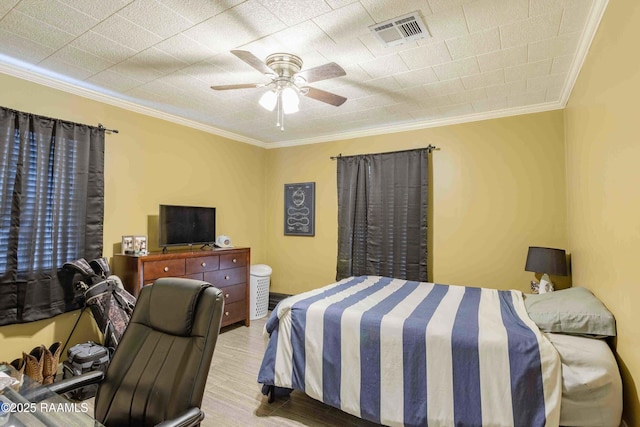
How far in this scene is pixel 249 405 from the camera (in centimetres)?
249

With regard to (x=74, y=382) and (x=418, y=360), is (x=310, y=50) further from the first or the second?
(x=74, y=382)

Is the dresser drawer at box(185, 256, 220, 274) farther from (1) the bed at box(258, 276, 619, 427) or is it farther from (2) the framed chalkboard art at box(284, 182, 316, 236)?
(1) the bed at box(258, 276, 619, 427)

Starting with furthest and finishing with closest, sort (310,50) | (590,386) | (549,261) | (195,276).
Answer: (195,276) → (549,261) → (310,50) → (590,386)

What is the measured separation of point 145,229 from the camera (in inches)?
145

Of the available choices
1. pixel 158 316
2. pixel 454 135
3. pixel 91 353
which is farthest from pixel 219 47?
pixel 454 135

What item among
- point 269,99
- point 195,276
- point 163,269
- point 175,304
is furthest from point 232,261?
point 175,304

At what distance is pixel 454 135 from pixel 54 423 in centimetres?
411

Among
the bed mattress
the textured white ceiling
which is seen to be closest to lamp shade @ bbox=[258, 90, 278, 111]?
the textured white ceiling

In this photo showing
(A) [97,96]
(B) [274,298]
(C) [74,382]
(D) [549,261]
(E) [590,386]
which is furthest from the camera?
(B) [274,298]

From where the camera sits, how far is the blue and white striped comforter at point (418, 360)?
72.9 inches

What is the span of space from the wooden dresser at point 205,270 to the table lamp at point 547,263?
295cm

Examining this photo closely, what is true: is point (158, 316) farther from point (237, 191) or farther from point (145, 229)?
point (237, 191)

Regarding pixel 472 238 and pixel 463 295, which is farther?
pixel 472 238

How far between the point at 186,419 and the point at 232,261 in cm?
305
